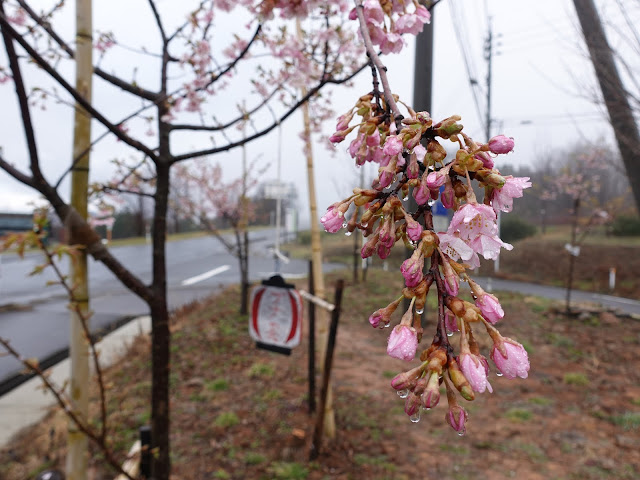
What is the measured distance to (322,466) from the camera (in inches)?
134

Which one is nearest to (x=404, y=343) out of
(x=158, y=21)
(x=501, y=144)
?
(x=501, y=144)

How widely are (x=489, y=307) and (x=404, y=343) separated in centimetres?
11

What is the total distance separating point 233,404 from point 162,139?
3.43 meters

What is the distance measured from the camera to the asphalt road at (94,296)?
7375 millimetres

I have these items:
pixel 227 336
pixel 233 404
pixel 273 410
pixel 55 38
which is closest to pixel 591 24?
pixel 55 38

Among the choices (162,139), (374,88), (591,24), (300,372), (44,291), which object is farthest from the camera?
(44,291)

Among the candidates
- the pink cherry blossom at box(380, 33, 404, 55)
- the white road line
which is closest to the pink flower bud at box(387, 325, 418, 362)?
the pink cherry blossom at box(380, 33, 404, 55)

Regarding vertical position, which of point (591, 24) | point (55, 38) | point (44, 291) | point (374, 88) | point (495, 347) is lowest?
point (44, 291)

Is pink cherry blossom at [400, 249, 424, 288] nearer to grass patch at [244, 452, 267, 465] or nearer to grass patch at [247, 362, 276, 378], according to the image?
grass patch at [244, 452, 267, 465]

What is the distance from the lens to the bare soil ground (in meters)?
3.41

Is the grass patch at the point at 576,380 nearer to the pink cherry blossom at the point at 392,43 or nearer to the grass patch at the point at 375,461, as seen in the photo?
the grass patch at the point at 375,461

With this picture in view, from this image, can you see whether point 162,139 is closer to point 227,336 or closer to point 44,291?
point 227,336

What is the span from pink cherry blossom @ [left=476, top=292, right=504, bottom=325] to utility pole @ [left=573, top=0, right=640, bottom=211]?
408 centimetres

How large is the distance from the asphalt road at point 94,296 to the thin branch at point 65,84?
1.47m
